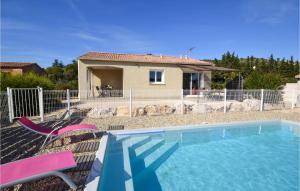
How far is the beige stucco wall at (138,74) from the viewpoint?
866 inches

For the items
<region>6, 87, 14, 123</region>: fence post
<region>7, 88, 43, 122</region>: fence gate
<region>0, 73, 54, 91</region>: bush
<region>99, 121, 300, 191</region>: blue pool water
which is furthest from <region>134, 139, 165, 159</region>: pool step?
<region>0, 73, 54, 91</region>: bush

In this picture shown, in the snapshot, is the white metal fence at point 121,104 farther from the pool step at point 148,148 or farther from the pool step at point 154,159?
the pool step at point 154,159

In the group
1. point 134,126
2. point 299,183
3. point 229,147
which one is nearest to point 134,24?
point 134,126

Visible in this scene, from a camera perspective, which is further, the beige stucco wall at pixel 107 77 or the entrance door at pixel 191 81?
the entrance door at pixel 191 81

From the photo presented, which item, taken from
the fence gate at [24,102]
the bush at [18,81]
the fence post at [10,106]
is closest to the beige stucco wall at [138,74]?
the bush at [18,81]

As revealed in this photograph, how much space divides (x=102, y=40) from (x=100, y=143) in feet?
85.8

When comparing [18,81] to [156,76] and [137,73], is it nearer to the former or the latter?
[137,73]

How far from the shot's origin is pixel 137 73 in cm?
2380

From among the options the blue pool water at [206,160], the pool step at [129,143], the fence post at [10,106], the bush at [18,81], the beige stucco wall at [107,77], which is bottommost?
the blue pool water at [206,160]

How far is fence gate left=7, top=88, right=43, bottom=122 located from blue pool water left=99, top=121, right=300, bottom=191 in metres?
7.02

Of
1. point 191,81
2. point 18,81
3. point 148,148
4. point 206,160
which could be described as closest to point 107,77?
point 191,81

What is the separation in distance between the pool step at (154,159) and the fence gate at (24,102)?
7853 mm

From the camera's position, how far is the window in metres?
24.7

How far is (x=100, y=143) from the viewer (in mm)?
7973
